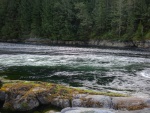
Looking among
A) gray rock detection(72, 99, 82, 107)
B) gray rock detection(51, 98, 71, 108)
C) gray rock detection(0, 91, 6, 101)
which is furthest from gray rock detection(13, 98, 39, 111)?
gray rock detection(72, 99, 82, 107)

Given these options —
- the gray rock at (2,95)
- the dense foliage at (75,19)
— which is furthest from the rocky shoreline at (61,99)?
the dense foliage at (75,19)

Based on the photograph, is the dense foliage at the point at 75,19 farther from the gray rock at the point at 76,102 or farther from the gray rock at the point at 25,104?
the gray rock at the point at 25,104

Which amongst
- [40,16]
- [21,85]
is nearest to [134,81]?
[21,85]

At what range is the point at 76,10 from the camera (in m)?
109

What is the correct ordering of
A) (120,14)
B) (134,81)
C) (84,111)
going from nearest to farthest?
(84,111)
(134,81)
(120,14)

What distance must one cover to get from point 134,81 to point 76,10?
87.8m

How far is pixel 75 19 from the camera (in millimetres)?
108750

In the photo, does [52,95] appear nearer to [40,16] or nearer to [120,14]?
[120,14]

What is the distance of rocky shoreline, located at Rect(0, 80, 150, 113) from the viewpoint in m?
13.9

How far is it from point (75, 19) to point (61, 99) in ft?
315

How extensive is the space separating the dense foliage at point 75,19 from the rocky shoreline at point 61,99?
64.6m

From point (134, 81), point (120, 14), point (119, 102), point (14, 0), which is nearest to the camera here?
point (119, 102)

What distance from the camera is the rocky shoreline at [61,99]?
1389 centimetres

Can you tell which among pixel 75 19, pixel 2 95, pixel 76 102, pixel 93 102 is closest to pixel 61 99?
pixel 76 102
